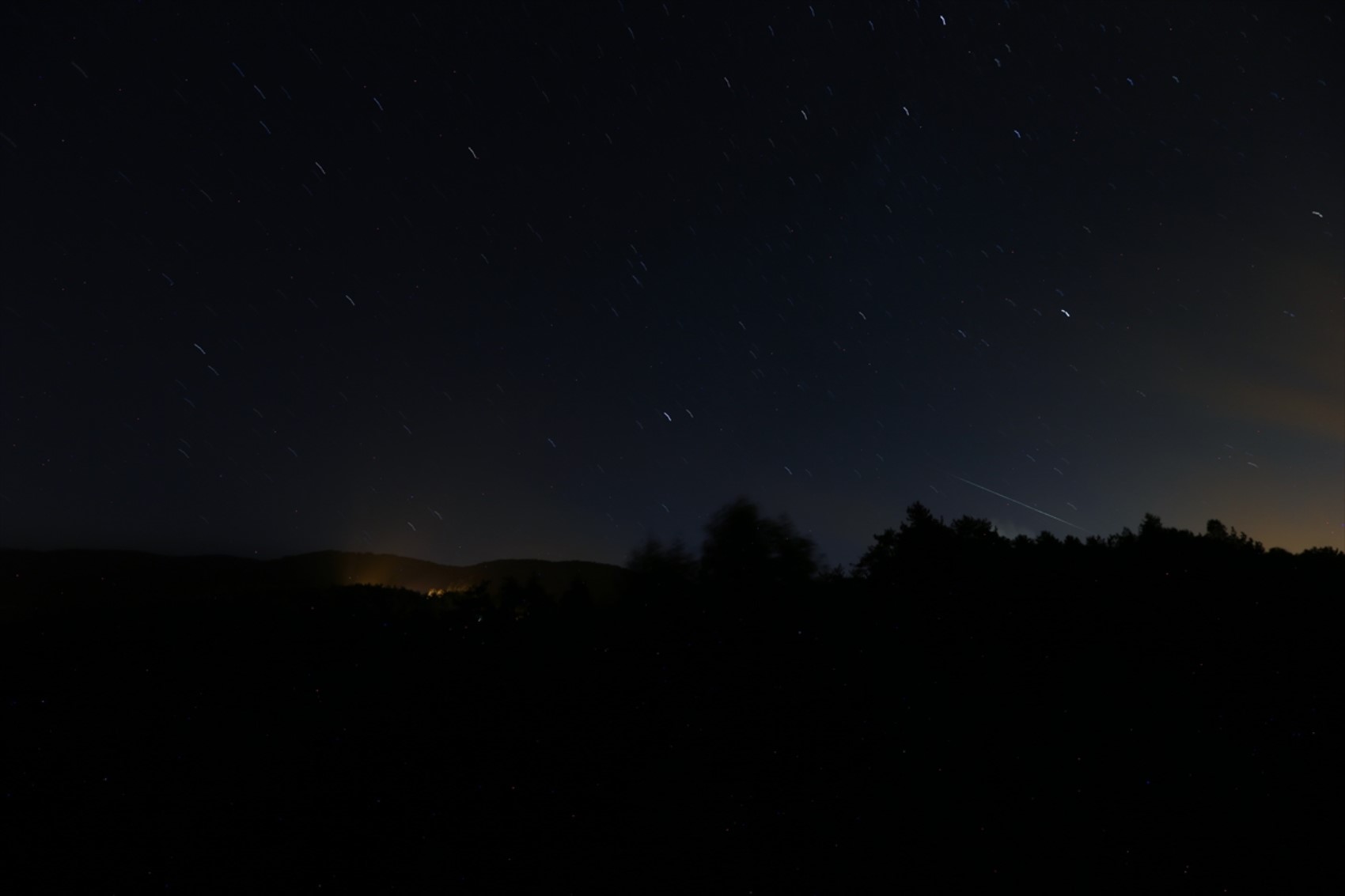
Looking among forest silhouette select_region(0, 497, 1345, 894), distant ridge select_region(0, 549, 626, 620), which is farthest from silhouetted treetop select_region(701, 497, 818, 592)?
distant ridge select_region(0, 549, 626, 620)

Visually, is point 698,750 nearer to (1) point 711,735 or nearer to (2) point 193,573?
(1) point 711,735

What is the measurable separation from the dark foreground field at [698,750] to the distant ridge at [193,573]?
6685mm

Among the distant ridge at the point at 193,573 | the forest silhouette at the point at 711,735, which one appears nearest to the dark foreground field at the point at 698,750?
the forest silhouette at the point at 711,735

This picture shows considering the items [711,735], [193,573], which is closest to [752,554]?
[711,735]

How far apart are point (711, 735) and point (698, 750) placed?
31cm

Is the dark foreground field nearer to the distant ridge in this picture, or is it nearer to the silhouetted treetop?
the silhouetted treetop

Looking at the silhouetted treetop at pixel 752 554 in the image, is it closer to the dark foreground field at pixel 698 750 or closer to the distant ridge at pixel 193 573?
the dark foreground field at pixel 698 750

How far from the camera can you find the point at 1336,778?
19.1 ft

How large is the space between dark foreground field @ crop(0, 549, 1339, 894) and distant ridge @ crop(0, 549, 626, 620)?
21.9 feet

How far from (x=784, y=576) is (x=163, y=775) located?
29.5 feet

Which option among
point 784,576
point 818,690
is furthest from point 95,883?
point 784,576

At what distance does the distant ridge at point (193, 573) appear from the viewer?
2559 centimetres

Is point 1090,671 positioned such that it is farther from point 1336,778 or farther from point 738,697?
point 738,697

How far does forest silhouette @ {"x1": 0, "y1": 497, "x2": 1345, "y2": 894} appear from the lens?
5.28 m
